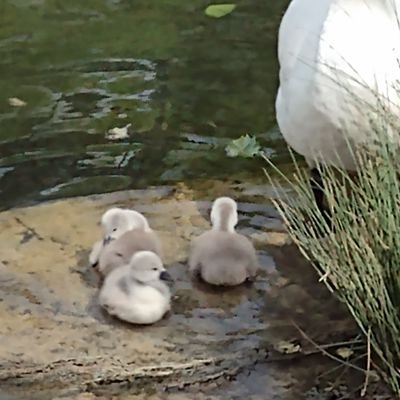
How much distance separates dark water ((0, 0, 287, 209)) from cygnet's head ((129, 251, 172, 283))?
1.36 meters

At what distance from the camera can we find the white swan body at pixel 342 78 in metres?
3.60

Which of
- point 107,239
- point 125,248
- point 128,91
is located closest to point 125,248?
point 125,248

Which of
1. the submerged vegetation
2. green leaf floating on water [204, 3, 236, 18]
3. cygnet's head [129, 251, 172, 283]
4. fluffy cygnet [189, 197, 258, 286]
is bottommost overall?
green leaf floating on water [204, 3, 236, 18]

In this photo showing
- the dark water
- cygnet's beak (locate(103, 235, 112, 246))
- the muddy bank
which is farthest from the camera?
the dark water

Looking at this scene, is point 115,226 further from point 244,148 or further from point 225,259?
point 244,148

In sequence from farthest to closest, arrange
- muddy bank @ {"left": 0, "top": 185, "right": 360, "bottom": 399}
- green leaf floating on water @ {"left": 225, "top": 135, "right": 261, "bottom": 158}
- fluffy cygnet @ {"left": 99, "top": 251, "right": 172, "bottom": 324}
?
green leaf floating on water @ {"left": 225, "top": 135, "right": 261, "bottom": 158}
fluffy cygnet @ {"left": 99, "top": 251, "right": 172, "bottom": 324}
muddy bank @ {"left": 0, "top": 185, "right": 360, "bottom": 399}

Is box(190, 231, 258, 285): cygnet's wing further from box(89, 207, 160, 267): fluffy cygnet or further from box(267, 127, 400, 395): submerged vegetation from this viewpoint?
box(267, 127, 400, 395): submerged vegetation

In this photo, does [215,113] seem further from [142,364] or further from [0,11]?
[142,364]

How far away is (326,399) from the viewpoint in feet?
10.4

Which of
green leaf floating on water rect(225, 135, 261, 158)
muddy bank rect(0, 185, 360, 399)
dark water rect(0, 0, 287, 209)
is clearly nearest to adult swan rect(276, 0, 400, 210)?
muddy bank rect(0, 185, 360, 399)

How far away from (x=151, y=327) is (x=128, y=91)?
2688 mm

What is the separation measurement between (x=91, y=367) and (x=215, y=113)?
2714 mm

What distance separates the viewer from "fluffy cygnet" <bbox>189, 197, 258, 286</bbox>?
12.2ft

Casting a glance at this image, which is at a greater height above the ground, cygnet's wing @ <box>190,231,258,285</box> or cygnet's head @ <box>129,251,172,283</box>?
cygnet's head @ <box>129,251,172,283</box>
